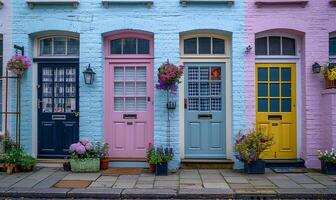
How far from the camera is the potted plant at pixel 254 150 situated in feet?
33.6

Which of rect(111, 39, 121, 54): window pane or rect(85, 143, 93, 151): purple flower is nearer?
rect(85, 143, 93, 151): purple flower

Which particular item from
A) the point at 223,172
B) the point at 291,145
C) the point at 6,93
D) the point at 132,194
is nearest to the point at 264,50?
the point at 291,145

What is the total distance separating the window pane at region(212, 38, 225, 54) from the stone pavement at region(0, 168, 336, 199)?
308cm


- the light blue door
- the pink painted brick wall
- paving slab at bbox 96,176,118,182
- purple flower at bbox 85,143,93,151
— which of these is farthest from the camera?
the light blue door

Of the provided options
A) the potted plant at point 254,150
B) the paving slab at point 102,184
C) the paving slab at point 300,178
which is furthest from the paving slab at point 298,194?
the paving slab at point 102,184

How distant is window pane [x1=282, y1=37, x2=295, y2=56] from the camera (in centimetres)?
1149

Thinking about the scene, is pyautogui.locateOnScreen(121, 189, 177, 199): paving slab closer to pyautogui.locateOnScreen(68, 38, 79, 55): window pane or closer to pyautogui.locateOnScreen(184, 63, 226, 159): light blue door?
pyautogui.locateOnScreen(184, 63, 226, 159): light blue door

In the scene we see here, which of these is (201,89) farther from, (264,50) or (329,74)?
(329,74)

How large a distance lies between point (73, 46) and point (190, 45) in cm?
308

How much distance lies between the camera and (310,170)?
10.7 meters

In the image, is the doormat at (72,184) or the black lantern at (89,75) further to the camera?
the black lantern at (89,75)

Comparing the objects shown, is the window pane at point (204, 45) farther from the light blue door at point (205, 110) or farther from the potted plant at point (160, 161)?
the potted plant at point (160, 161)

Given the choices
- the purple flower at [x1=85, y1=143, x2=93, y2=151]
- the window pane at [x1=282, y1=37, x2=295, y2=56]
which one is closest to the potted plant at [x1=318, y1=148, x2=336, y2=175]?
the window pane at [x1=282, y1=37, x2=295, y2=56]

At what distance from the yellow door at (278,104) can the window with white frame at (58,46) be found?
15.9ft
